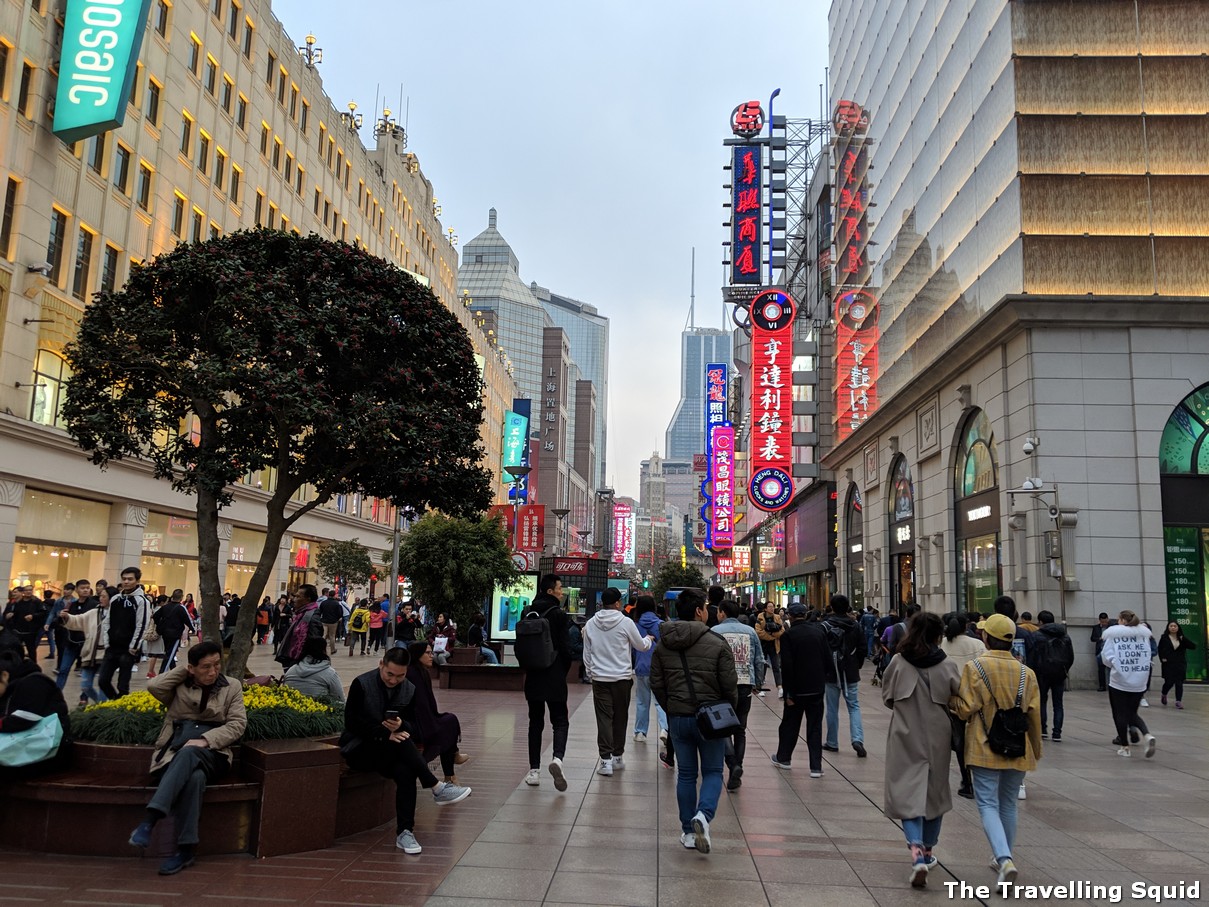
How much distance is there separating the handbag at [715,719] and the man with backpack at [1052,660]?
255 inches

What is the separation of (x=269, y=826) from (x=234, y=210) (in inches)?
1248

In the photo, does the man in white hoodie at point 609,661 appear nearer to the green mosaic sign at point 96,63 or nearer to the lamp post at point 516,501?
the green mosaic sign at point 96,63

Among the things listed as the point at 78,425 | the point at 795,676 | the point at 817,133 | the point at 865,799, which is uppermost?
the point at 817,133

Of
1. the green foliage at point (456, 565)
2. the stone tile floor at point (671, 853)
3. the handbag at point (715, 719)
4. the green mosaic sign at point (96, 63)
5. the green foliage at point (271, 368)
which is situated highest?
the green mosaic sign at point (96, 63)

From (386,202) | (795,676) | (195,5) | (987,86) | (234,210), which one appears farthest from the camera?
(386,202)

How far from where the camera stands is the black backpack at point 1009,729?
6.17 metres

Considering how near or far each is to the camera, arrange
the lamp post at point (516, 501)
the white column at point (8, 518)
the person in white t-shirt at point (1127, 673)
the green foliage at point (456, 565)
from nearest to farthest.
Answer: the person in white t-shirt at point (1127, 673) < the white column at point (8, 518) < the green foliage at point (456, 565) < the lamp post at point (516, 501)

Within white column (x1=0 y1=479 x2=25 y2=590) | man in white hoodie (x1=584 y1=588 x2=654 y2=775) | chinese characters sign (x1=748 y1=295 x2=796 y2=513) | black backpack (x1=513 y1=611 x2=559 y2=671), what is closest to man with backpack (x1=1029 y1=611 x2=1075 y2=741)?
man in white hoodie (x1=584 y1=588 x2=654 y2=775)

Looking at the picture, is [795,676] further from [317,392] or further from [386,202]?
[386,202]

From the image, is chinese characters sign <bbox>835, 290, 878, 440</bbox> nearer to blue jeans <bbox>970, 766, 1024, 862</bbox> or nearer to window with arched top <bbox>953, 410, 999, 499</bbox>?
window with arched top <bbox>953, 410, 999, 499</bbox>

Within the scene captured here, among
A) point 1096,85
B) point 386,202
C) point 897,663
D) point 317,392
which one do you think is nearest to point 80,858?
point 317,392

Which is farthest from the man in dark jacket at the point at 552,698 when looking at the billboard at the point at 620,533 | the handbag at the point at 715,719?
the billboard at the point at 620,533

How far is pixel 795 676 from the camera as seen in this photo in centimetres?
1016

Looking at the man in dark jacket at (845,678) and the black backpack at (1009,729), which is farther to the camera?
the man in dark jacket at (845,678)
